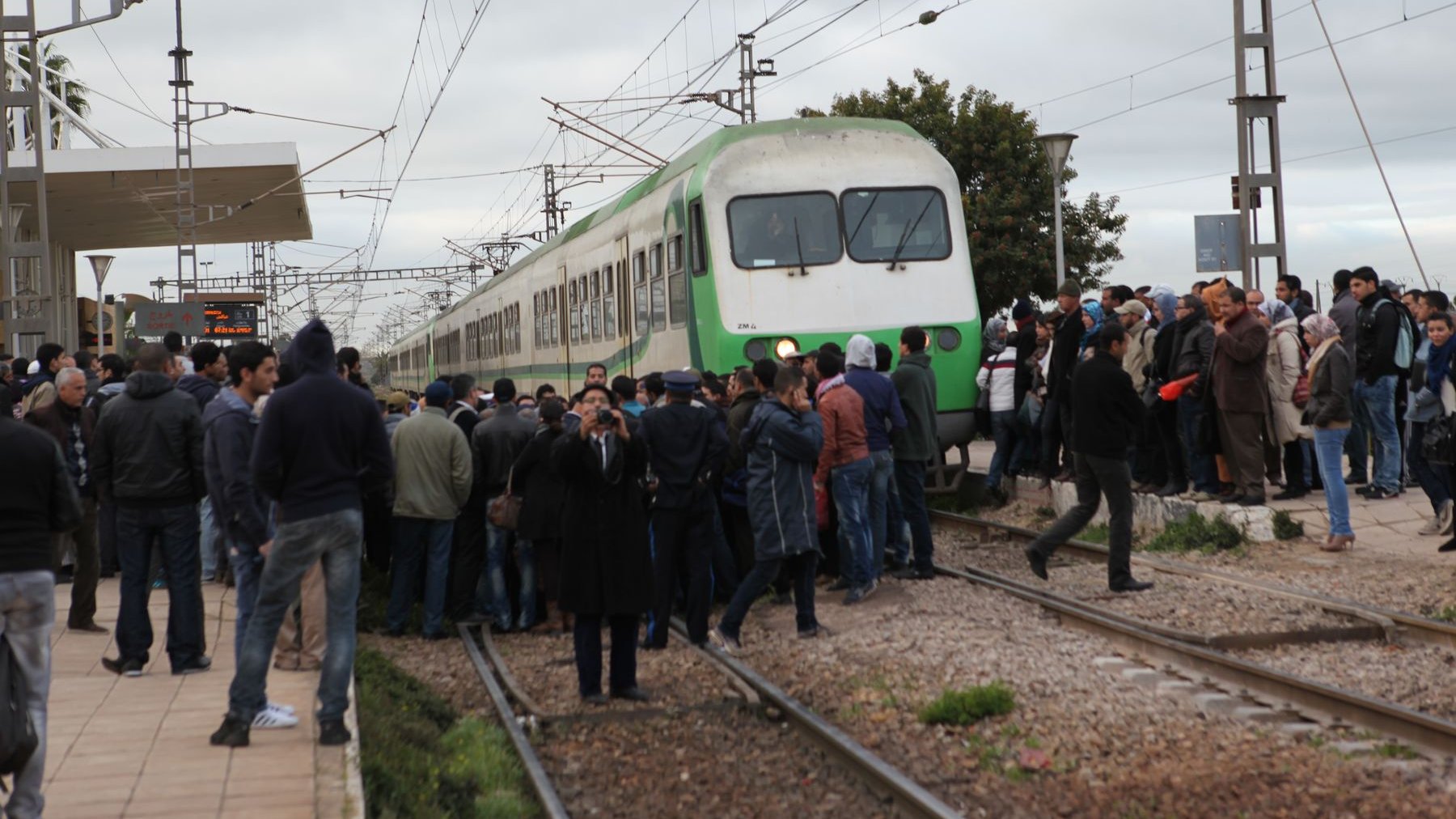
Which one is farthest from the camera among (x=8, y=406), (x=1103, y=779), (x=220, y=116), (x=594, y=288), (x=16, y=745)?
(x=220, y=116)

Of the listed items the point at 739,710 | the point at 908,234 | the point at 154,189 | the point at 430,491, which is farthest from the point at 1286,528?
the point at 154,189

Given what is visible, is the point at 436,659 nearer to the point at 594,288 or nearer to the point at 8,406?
the point at 8,406

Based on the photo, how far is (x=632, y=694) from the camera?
29.0ft

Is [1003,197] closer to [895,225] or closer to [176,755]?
[895,225]

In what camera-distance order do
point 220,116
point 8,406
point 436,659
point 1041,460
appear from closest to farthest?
point 8,406 → point 436,659 → point 1041,460 → point 220,116

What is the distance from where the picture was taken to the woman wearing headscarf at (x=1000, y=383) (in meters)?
15.9

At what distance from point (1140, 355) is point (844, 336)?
2650mm

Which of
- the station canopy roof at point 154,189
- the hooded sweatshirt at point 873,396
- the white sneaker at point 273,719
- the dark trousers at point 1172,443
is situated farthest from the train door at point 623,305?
the station canopy roof at point 154,189

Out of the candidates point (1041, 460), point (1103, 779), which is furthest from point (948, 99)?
point (1103, 779)

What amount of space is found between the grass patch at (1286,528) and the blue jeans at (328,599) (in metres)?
8.04

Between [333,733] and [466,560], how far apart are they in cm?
495

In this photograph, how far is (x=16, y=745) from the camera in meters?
5.29

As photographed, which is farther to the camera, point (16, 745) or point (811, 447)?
point (811, 447)

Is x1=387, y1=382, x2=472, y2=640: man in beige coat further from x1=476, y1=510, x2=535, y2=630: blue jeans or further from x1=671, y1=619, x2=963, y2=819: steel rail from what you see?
x1=671, y1=619, x2=963, y2=819: steel rail
